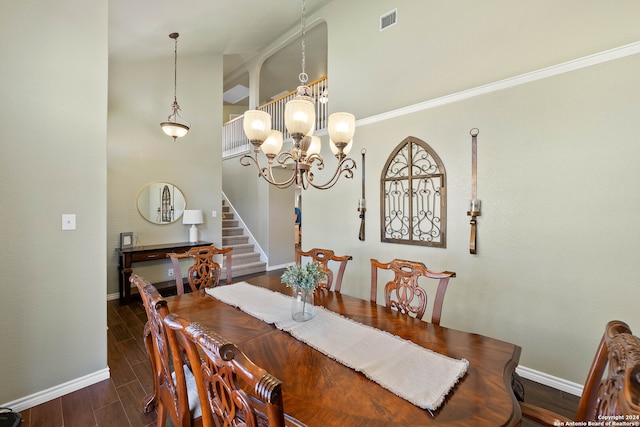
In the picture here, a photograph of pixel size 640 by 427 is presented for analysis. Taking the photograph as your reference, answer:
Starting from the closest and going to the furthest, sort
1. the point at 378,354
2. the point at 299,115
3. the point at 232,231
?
the point at 378,354
the point at 299,115
the point at 232,231

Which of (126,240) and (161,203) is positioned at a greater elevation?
(161,203)

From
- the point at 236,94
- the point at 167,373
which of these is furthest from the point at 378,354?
the point at 236,94

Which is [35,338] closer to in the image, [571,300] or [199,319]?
[199,319]

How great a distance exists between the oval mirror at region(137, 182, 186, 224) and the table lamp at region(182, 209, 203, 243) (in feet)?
0.64

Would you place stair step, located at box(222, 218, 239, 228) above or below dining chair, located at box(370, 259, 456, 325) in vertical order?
above

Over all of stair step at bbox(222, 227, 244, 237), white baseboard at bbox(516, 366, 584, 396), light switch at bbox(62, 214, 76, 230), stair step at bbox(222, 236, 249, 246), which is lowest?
white baseboard at bbox(516, 366, 584, 396)

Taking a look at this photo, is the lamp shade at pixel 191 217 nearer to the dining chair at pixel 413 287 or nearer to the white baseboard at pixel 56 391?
the white baseboard at pixel 56 391

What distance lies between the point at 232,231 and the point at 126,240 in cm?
244

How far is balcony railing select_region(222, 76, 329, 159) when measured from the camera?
504 centimetres

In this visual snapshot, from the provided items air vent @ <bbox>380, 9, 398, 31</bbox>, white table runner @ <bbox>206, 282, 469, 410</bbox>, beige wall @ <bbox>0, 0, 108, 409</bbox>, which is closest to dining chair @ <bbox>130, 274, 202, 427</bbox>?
white table runner @ <bbox>206, 282, 469, 410</bbox>

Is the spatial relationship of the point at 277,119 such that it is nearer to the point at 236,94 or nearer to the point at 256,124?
the point at 236,94

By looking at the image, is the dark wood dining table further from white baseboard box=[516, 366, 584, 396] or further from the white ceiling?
the white ceiling

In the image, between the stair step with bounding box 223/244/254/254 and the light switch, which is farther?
the stair step with bounding box 223/244/254/254

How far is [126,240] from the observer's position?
168 inches
